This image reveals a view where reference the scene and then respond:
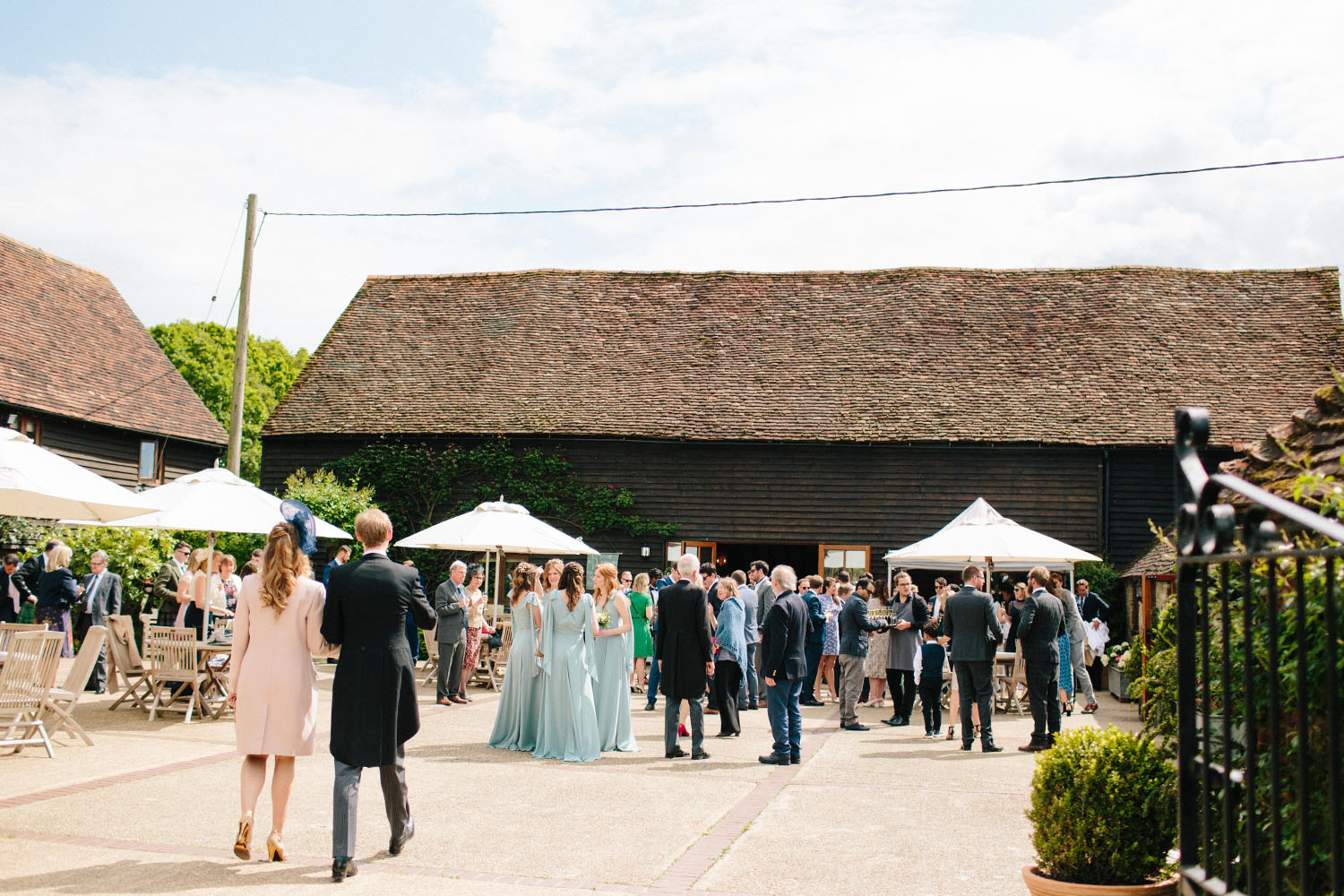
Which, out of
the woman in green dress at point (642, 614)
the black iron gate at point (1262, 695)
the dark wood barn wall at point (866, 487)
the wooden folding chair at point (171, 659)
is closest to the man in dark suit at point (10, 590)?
the wooden folding chair at point (171, 659)

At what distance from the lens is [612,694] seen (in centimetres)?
1095

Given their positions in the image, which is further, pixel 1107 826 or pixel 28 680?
pixel 28 680

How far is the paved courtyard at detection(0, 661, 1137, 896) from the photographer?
6047 millimetres

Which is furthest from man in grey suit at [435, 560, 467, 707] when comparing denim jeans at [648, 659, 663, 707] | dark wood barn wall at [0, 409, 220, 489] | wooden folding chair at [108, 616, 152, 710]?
dark wood barn wall at [0, 409, 220, 489]

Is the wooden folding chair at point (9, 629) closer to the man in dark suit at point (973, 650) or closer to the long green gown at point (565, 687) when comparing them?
the long green gown at point (565, 687)

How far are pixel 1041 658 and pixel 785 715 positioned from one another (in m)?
2.90

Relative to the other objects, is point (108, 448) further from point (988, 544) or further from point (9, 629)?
point (988, 544)

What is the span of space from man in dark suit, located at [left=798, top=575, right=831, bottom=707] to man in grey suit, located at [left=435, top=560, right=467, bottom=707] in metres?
4.26

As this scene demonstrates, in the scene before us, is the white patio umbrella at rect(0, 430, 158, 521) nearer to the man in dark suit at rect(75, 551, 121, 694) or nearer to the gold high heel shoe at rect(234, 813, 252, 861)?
the gold high heel shoe at rect(234, 813, 252, 861)

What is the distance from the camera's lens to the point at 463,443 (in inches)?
986

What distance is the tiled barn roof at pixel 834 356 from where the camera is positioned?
23.5 m

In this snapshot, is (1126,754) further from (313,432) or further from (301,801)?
(313,432)

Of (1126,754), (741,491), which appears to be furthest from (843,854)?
(741,491)

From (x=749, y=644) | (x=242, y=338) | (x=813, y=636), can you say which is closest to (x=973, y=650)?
(x=813, y=636)
